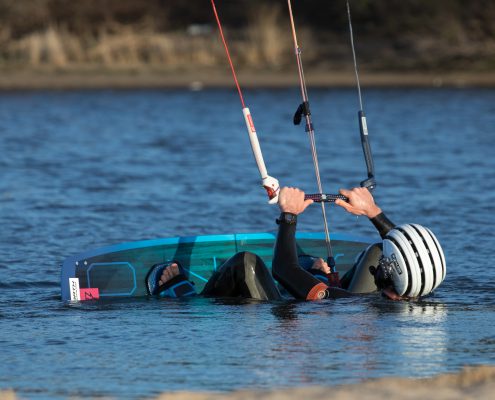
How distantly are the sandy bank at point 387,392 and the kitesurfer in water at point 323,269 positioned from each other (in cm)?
150

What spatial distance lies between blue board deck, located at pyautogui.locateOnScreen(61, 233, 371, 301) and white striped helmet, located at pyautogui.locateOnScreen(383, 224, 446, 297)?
2.00 m

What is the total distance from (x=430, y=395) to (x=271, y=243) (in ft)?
13.6

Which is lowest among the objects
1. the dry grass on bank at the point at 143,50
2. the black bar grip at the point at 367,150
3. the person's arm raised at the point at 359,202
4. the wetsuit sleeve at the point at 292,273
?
the wetsuit sleeve at the point at 292,273

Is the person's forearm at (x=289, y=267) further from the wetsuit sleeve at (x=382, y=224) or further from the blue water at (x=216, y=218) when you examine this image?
the wetsuit sleeve at (x=382, y=224)

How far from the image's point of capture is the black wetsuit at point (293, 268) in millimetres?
8727

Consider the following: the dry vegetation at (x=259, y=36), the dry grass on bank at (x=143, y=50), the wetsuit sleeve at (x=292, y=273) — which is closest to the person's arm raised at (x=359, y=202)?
the wetsuit sleeve at (x=292, y=273)

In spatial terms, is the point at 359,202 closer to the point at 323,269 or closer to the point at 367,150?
the point at 367,150

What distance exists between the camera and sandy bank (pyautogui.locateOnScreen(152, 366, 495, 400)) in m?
6.88

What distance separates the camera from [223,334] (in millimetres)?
8656

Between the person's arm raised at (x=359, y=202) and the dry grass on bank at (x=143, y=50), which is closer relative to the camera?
the person's arm raised at (x=359, y=202)

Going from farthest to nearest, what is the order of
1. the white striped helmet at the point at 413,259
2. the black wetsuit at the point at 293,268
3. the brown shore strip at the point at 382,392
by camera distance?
the black wetsuit at the point at 293,268
the white striped helmet at the point at 413,259
the brown shore strip at the point at 382,392

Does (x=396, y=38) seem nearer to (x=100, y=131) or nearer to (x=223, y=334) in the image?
(x=100, y=131)

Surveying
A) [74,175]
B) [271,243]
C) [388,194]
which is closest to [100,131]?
[74,175]

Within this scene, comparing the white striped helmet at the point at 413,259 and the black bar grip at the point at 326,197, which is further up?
the black bar grip at the point at 326,197
